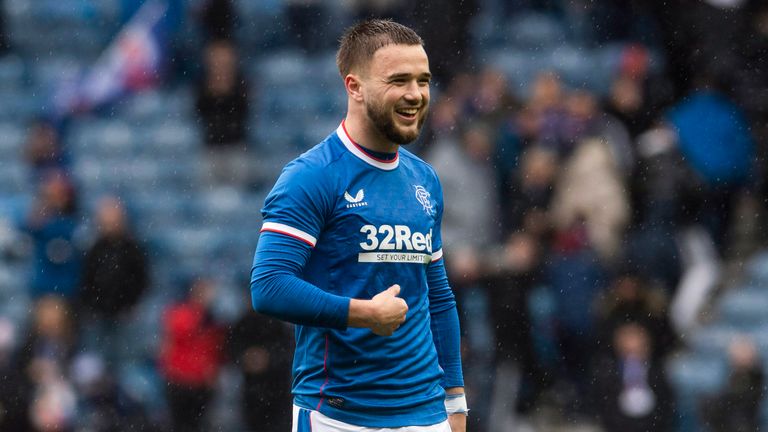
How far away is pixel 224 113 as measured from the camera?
37.3 feet

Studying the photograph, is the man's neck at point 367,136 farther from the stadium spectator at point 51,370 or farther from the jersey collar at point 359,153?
the stadium spectator at point 51,370

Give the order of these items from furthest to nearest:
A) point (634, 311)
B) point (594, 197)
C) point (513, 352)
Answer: point (594, 197)
point (513, 352)
point (634, 311)

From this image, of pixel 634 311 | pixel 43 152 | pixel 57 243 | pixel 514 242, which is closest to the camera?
pixel 634 311

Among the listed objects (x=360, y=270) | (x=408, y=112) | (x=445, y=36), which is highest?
(x=445, y=36)

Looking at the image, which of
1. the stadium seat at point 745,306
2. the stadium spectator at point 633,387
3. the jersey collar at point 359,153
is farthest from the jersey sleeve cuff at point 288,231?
the stadium seat at point 745,306

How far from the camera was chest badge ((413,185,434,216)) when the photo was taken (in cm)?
412

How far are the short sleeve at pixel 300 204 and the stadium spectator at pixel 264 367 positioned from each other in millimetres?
5526

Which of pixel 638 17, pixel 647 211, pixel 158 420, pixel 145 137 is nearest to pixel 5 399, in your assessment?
pixel 158 420

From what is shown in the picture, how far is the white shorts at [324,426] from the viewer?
3.97m

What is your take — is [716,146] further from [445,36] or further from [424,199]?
[424,199]

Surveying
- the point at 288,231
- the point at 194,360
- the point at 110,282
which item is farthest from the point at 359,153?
the point at 110,282

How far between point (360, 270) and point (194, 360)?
6078 mm

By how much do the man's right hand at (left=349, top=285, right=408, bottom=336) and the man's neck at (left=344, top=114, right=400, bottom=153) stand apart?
0.52 m

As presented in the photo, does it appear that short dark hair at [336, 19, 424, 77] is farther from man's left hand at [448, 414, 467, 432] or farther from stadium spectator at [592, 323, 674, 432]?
stadium spectator at [592, 323, 674, 432]
